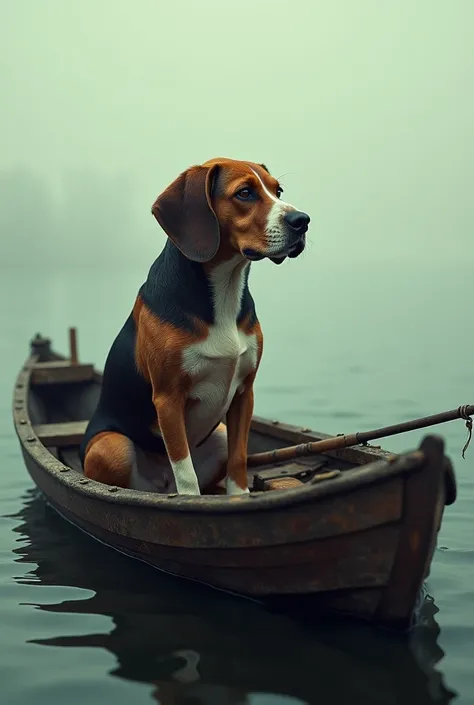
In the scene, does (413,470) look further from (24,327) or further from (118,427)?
(24,327)

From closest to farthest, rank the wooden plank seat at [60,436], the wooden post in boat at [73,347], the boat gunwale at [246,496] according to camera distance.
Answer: the boat gunwale at [246,496], the wooden plank seat at [60,436], the wooden post in boat at [73,347]

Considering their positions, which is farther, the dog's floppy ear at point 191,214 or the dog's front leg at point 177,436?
the dog's front leg at point 177,436

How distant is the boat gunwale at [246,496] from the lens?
340cm

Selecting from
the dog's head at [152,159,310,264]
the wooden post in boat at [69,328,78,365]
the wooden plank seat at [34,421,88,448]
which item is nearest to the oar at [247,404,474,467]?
the dog's head at [152,159,310,264]

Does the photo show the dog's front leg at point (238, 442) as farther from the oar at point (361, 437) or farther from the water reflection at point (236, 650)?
the water reflection at point (236, 650)

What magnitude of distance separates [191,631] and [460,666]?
1238mm

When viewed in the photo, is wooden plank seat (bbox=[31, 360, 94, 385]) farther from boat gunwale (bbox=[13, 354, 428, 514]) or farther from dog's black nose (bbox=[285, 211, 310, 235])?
dog's black nose (bbox=[285, 211, 310, 235])

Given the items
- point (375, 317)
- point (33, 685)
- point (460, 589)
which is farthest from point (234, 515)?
point (375, 317)

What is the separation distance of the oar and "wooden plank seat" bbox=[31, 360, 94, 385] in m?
3.56

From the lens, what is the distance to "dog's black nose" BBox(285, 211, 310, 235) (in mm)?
4012

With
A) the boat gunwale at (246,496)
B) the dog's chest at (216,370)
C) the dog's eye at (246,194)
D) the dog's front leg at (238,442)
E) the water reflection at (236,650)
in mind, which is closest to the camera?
the boat gunwale at (246,496)

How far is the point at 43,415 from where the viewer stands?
26.7 feet

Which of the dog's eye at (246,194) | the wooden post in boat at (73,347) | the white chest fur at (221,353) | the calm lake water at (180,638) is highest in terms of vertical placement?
the dog's eye at (246,194)

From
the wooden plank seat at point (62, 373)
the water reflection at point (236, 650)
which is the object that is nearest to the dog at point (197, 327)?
the water reflection at point (236, 650)
